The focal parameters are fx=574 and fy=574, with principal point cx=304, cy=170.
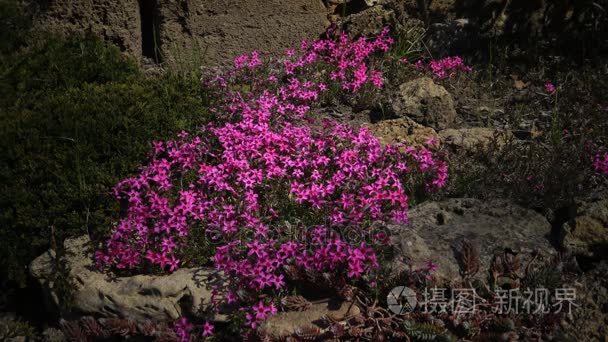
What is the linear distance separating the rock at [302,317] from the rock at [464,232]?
59 centimetres

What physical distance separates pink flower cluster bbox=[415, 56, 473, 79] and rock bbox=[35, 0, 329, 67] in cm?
161

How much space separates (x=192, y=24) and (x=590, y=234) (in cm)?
509

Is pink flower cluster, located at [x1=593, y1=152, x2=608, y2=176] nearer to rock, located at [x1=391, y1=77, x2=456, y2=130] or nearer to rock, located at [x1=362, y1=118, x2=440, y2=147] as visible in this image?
rock, located at [x1=362, y1=118, x2=440, y2=147]

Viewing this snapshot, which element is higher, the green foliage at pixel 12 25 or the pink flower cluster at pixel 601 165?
the green foliage at pixel 12 25

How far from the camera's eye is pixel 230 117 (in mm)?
5660

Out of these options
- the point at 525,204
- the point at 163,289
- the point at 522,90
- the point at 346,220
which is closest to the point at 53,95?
the point at 163,289

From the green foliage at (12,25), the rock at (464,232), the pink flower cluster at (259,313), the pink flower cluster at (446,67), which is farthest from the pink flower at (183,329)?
the pink flower cluster at (446,67)

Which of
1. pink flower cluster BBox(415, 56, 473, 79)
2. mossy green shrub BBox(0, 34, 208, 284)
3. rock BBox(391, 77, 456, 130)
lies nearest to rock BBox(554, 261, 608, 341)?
rock BBox(391, 77, 456, 130)

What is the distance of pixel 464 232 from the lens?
4.42 m

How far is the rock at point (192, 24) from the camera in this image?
6.82m

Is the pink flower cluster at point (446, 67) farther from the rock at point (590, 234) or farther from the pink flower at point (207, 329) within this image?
the pink flower at point (207, 329)

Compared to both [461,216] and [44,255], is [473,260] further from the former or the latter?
[44,255]

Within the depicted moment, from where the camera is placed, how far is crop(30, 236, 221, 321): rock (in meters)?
4.29

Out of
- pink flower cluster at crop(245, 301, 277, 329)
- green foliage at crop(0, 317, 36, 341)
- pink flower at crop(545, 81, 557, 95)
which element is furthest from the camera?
pink flower at crop(545, 81, 557, 95)
